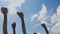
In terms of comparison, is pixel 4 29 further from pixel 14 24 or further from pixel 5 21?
pixel 14 24

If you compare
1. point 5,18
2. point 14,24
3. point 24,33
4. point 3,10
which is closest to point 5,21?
point 5,18

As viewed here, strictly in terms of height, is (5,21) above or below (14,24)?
below

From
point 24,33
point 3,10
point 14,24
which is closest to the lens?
point 3,10

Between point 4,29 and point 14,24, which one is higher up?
point 14,24

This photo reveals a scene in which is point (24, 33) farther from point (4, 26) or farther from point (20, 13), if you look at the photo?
point (4, 26)

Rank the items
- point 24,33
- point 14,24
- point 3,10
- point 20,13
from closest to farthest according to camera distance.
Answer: point 3,10 → point 20,13 → point 24,33 → point 14,24

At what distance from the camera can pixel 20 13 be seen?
54.4ft

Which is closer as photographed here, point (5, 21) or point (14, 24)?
point (5, 21)

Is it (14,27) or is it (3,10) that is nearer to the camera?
(3,10)

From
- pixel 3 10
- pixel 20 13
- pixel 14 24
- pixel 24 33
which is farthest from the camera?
pixel 14 24

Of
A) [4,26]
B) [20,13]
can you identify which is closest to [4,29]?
[4,26]

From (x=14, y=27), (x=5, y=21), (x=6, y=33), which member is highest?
(x=14, y=27)

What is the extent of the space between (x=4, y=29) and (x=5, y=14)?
4.17ft

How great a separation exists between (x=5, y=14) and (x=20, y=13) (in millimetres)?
3738
